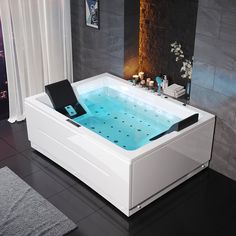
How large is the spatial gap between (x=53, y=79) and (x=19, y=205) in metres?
2.07

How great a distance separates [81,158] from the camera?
12.9 ft

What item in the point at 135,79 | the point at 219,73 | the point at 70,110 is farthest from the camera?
the point at 135,79

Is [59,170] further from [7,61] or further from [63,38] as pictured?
[63,38]

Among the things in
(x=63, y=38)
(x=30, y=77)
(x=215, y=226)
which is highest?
(x=63, y=38)

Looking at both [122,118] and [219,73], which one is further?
[122,118]

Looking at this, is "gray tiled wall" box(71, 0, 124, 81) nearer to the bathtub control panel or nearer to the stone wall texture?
the stone wall texture

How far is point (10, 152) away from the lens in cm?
461

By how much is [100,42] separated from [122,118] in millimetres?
1088

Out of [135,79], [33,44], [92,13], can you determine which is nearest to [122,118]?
[135,79]

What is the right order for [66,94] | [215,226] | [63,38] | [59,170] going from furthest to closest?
[63,38], [66,94], [59,170], [215,226]

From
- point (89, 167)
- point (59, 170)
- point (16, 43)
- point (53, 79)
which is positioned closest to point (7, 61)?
point (16, 43)

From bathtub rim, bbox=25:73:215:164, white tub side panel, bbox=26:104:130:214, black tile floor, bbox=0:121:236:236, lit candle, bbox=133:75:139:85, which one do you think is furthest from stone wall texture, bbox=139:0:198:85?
white tub side panel, bbox=26:104:130:214

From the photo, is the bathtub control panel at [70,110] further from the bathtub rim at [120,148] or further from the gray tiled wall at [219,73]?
the gray tiled wall at [219,73]

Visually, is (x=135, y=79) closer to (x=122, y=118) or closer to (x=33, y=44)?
(x=122, y=118)
